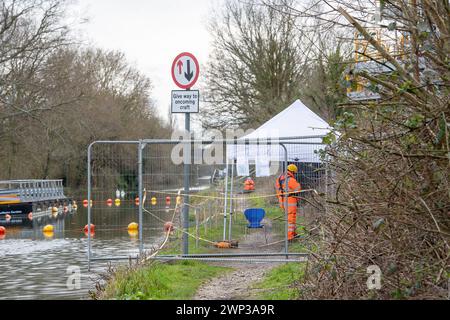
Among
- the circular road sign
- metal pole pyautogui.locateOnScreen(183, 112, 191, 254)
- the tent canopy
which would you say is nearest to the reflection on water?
metal pole pyautogui.locateOnScreen(183, 112, 191, 254)

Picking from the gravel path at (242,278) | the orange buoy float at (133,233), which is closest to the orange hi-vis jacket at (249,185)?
the gravel path at (242,278)

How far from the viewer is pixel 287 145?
14664 mm

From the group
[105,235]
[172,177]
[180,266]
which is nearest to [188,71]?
[172,177]

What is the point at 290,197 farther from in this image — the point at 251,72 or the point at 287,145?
the point at 251,72

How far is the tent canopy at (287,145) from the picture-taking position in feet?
44.9

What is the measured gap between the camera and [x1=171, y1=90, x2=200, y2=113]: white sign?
13.0 metres

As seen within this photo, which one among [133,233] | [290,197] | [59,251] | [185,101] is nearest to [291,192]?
[290,197]

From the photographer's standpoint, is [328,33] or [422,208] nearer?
[422,208]

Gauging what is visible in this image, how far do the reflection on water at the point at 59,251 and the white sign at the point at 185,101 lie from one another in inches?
103

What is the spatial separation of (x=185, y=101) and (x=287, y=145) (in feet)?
8.76

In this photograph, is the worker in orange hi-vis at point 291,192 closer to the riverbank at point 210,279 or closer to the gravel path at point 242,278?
the riverbank at point 210,279

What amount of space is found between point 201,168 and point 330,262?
7170mm

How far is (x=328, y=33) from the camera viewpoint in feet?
28.0
